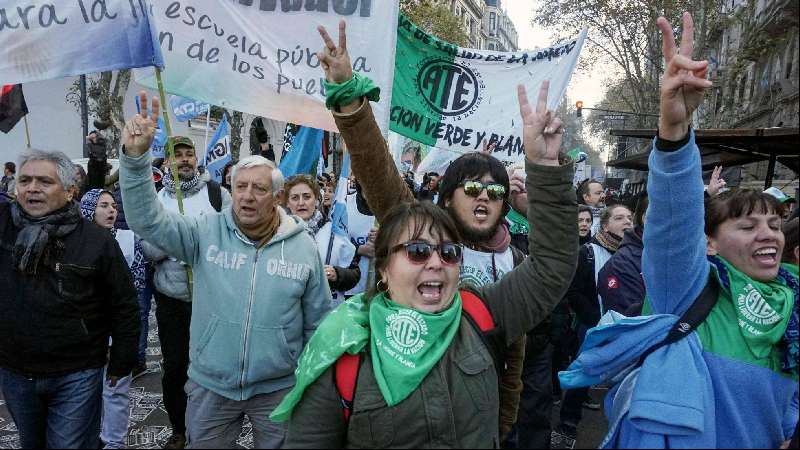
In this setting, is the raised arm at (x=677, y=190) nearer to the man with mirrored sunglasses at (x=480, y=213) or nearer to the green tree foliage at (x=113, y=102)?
the man with mirrored sunglasses at (x=480, y=213)

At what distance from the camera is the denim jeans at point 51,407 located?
2.80 meters

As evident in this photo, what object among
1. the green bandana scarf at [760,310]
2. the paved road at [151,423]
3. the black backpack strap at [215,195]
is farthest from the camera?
the black backpack strap at [215,195]

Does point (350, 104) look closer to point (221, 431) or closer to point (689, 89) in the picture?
point (689, 89)

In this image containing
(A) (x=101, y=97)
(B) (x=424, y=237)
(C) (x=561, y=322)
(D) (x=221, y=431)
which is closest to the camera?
(B) (x=424, y=237)

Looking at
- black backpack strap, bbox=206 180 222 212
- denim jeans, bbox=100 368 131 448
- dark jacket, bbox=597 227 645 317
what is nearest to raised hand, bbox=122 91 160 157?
denim jeans, bbox=100 368 131 448

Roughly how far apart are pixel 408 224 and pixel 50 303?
1949 millimetres

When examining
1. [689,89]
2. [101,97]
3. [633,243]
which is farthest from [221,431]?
[101,97]

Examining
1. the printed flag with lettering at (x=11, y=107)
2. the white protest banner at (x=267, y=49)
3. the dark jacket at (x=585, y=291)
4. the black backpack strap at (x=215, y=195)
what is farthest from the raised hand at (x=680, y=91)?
the printed flag with lettering at (x=11, y=107)

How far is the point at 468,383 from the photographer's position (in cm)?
170

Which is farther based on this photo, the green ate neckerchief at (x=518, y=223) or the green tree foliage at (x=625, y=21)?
the green tree foliage at (x=625, y=21)

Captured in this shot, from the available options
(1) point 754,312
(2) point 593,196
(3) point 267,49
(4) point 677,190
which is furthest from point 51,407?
(2) point 593,196

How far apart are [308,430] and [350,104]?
1179 mm

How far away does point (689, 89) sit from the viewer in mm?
1606

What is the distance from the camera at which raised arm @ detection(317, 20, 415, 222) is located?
2.19 m
